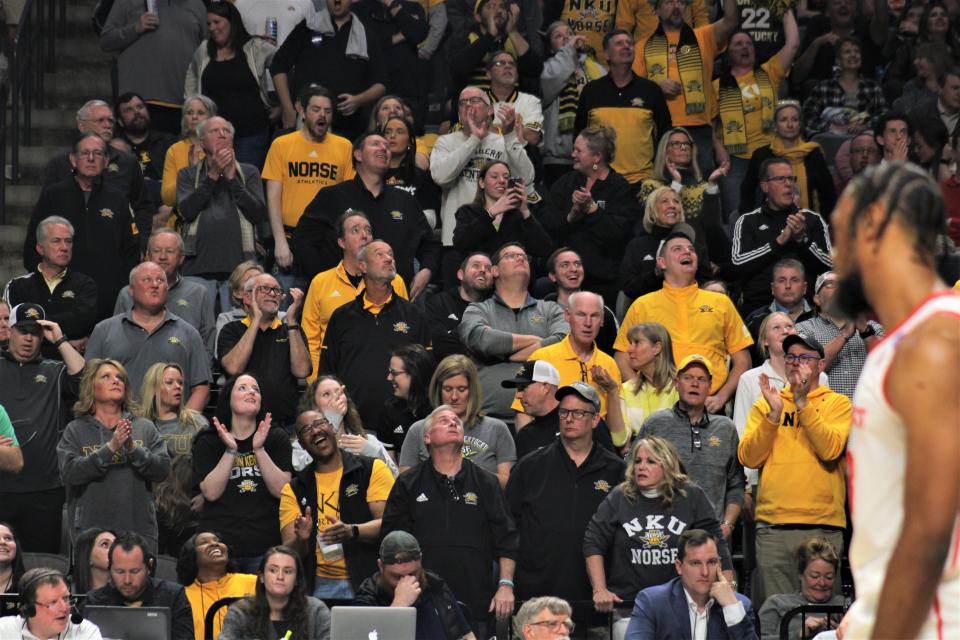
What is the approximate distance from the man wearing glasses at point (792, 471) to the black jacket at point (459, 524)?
5.38ft

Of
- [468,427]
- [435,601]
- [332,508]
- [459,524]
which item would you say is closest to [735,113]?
[468,427]

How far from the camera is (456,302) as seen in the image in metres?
11.5

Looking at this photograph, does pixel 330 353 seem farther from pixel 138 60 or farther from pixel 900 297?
pixel 900 297

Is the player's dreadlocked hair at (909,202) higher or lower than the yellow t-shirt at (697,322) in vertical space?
higher

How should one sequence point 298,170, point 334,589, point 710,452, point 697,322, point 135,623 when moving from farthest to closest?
point 298,170 < point 697,322 < point 710,452 < point 334,589 < point 135,623

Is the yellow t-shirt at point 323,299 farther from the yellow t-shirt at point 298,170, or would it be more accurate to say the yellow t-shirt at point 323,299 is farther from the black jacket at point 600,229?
the black jacket at point 600,229

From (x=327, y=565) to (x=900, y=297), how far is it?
22.7 feet

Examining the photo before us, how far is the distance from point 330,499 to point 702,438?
7.81 ft

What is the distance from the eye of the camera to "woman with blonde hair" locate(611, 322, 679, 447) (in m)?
10.5

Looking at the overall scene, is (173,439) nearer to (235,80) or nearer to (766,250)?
(235,80)

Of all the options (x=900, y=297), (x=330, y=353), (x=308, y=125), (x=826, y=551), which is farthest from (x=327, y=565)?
(x=900, y=297)

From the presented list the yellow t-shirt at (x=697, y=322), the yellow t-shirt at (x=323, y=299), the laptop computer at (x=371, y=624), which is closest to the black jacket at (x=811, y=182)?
the yellow t-shirt at (x=697, y=322)

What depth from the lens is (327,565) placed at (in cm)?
957

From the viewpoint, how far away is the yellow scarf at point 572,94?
46.8 ft
